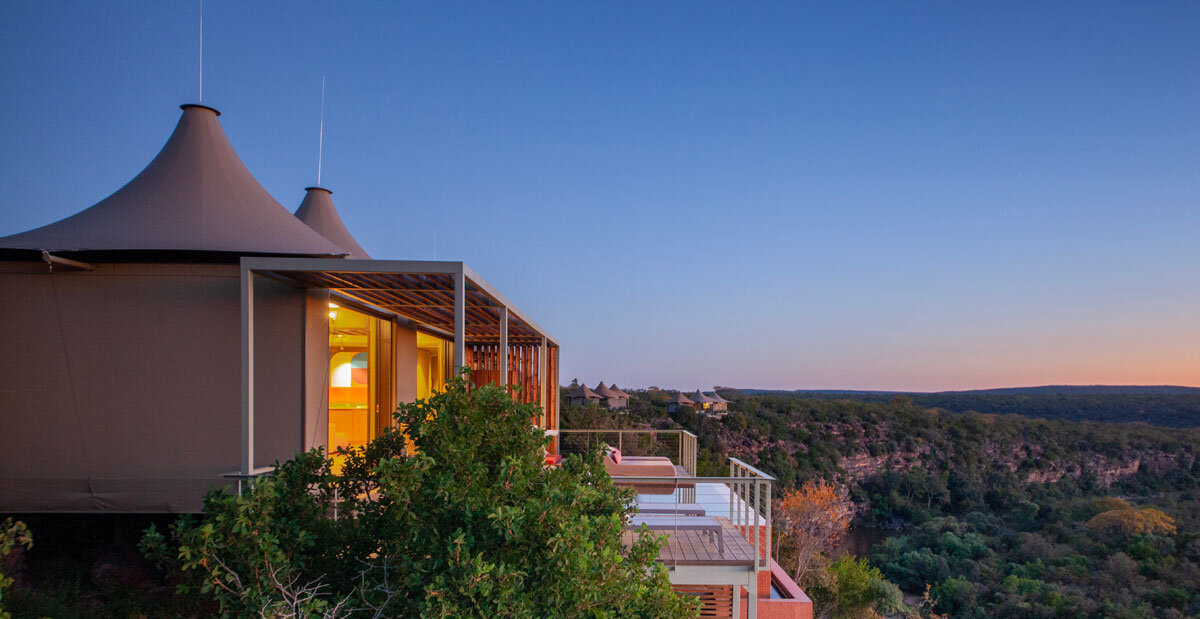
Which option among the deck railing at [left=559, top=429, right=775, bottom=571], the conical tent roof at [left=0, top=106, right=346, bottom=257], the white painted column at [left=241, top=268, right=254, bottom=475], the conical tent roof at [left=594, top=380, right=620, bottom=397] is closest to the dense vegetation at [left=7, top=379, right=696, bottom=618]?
the white painted column at [left=241, top=268, right=254, bottom=475]

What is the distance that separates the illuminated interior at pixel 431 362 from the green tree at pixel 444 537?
28.8 ft

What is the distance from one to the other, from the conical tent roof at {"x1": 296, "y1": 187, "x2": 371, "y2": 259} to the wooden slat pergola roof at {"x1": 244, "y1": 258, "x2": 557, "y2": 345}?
7.76ft

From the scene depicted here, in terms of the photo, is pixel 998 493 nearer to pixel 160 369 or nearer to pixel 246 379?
pixel 246 379

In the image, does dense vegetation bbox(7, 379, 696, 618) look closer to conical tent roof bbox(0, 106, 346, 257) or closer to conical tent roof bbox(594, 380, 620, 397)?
conical tent roof bbox(0, 106, 346, 257)

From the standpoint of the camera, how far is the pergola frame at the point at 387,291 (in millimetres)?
5012

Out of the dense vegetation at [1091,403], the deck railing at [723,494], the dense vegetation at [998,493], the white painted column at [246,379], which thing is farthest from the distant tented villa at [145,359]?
the dense vegetation at [1091,403]

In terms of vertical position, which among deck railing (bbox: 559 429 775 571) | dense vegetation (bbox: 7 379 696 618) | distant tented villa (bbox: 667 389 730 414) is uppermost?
dense vegetation (bbox: 7 379 696 618)

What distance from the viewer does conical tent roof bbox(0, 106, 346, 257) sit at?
596cm

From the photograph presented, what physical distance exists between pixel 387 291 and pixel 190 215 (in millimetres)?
2118

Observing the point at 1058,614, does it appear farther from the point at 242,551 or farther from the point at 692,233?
the point at 242,551

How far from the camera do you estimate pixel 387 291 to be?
6.69 metres

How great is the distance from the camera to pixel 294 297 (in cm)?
620

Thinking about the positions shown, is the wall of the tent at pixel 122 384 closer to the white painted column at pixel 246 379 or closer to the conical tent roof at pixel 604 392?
the white painted column at pixel 246 379

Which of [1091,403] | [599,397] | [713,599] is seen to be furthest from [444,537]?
[1091,403]
